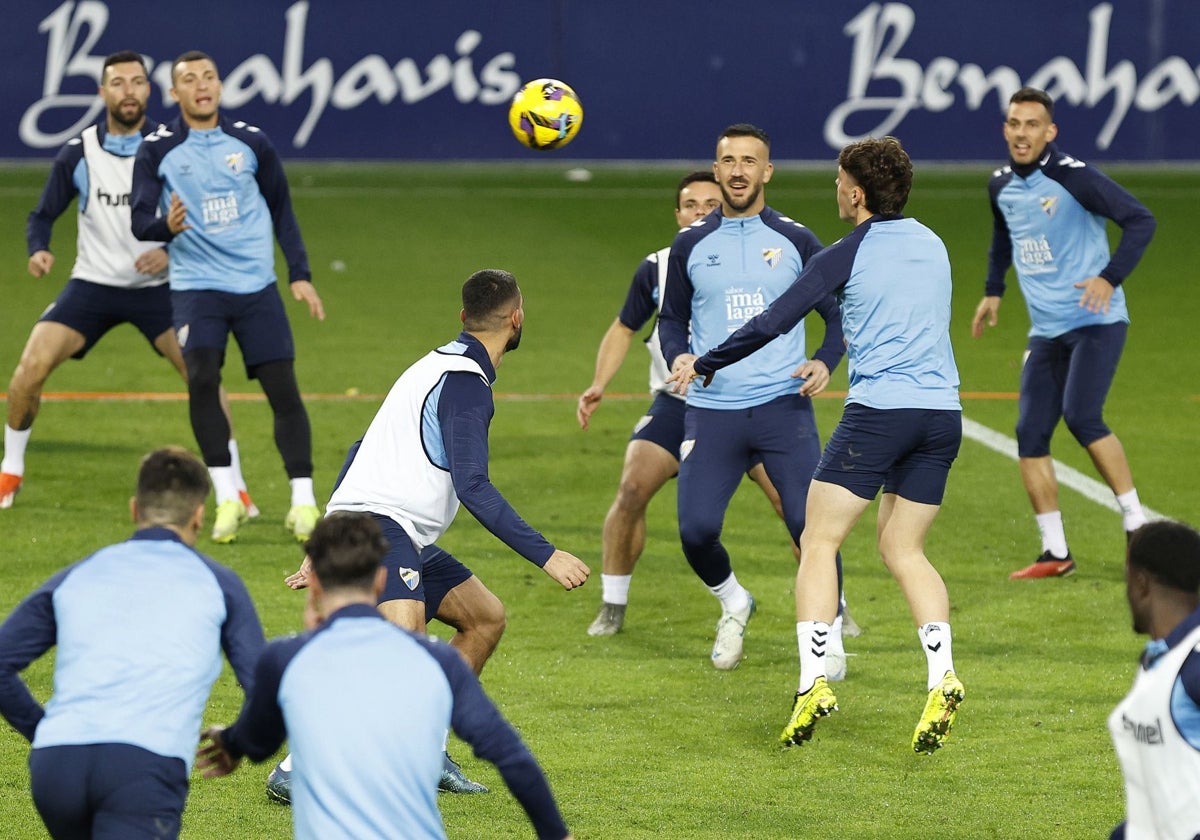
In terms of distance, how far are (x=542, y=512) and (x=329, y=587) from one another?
6796mm

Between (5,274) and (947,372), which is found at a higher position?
(947,372)

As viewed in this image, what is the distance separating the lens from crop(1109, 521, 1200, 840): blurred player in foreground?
12.9ft

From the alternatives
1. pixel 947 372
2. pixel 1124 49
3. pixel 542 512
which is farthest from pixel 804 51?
pixel 947 372

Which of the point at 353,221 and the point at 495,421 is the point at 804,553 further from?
the point at 353,221

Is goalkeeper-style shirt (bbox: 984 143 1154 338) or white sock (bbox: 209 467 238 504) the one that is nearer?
goalkeeper-style shirt (bbox: 984 143 1154 338)

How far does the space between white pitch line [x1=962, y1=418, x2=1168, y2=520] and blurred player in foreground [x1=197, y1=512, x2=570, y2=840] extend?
688cm

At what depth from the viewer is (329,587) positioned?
410 cm

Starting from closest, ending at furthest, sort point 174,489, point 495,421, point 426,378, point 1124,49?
1. point 174,489
2. point 426,378
3. point 495,421
4. point 1124,49

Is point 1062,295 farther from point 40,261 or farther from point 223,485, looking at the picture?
point 40,261

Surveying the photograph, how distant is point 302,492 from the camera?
33.1ft

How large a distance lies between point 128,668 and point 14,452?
278 inches

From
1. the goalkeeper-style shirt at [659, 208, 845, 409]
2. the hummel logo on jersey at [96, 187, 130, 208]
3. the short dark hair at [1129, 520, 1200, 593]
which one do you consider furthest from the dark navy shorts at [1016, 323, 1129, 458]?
the short dark hair at [1129, 520, 1200, 593]

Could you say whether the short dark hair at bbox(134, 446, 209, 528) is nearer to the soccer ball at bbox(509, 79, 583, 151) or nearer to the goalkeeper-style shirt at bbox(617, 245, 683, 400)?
the goalkeeper-style shirt at bbox(617, 245, 683, 400)

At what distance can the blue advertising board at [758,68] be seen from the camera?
2531 centimetres
